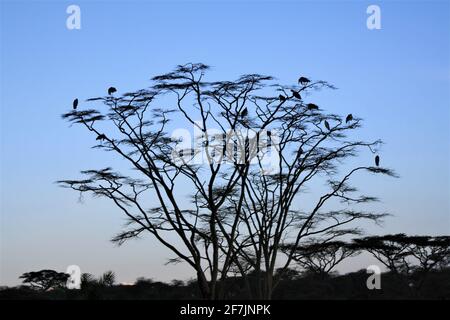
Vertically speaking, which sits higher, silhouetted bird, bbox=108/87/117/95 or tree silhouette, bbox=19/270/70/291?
silhouetted bird, bbox=108/87/117/95

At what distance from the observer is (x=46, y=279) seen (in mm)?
42688

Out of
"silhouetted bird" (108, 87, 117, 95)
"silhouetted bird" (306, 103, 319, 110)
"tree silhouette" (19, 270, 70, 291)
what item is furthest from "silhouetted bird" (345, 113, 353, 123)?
"tree silhouette" (19, 270, 70, 291)

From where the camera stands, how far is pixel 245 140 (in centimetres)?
2569

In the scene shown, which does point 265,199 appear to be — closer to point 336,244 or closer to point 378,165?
point 378,165

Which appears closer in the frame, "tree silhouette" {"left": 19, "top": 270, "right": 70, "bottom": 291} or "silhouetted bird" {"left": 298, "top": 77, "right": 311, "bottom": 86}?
"silhouetted bird" {"left": 298, "top": 77, "right": 311, "bottom": 86}

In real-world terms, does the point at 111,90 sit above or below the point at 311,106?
above

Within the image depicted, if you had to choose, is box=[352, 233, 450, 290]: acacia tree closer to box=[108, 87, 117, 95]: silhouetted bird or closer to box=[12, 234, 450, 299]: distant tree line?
box=[12, 234, 450, 299]: distant tree line

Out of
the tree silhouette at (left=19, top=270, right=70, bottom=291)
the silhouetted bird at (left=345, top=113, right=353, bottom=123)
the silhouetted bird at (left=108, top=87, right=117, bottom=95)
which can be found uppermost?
the silhouetted bird at (left=108, top=87, right=117, bottom=95)

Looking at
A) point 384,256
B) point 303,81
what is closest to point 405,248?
point 384,256

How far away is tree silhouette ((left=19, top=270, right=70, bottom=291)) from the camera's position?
42406mm

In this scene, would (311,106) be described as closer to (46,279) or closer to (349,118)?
(349,118)

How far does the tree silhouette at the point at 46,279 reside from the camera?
4241cm
